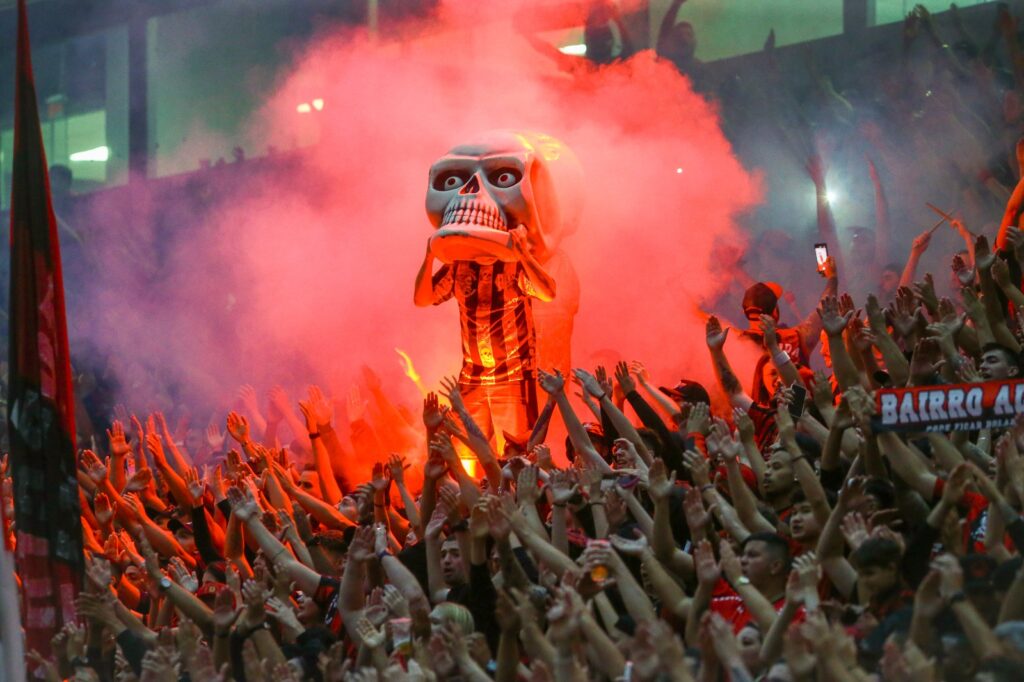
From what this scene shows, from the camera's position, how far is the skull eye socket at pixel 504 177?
6.43 m

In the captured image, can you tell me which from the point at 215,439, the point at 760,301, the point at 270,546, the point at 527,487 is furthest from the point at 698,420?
the point at 215,439

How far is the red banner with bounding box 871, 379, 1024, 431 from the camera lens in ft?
11.6

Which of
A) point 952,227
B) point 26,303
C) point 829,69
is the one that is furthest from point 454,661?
point 829,69

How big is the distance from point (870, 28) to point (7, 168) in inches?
215

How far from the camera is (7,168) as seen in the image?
9.55 meters

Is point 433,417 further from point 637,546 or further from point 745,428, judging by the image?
point 637,546

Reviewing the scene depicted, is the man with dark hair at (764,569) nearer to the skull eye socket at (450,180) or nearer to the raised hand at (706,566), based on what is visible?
the raised hand at (706,566)

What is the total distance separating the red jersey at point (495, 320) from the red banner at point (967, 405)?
298 cm

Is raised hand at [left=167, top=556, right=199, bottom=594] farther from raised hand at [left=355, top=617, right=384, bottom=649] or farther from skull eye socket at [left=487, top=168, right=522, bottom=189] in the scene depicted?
skull eye socket at [left=487, top=168, right=522, bottom=189]

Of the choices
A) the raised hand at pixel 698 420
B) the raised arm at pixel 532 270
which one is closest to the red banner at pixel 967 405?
the raised hand at pixel 698 420

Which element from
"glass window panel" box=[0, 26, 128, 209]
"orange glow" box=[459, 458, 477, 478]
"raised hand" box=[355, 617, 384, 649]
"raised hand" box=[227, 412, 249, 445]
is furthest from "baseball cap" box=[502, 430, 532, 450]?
"glass window panel" box=[0, 26, 128, 209]

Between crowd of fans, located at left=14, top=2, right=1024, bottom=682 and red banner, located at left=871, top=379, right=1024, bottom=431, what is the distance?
0.40 feet

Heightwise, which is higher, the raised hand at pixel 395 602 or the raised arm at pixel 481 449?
the raised arm at pixel 481 449

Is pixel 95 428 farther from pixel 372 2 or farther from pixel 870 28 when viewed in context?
pixel 870 28
